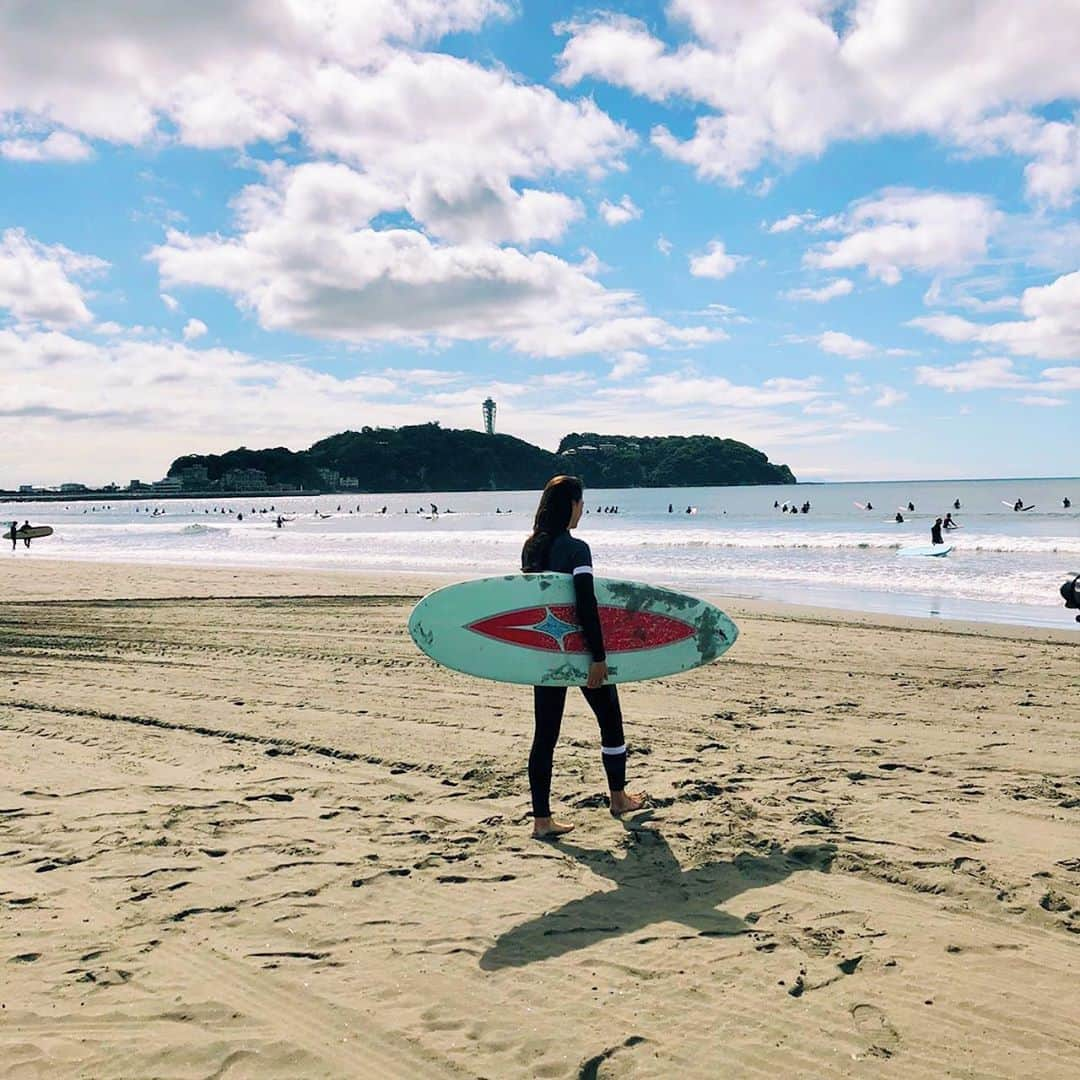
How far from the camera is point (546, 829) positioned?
172 inches

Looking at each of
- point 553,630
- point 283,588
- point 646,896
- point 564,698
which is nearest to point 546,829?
point 564,698

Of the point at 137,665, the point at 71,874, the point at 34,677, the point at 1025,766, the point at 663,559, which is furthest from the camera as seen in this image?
the point at 663,559

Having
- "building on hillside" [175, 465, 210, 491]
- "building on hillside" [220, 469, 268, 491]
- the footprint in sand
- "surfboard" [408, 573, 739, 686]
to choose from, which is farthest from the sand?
"building on hillside" [175, 465, 210, 491]

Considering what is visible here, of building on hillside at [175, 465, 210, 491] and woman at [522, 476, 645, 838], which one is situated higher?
building on hillside at [175, 465, 210, 491]

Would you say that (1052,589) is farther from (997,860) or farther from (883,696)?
(997,860)

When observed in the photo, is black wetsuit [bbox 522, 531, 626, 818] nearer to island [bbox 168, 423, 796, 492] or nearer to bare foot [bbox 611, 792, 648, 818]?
bare foot [bbox 611, 792, 648, 818]

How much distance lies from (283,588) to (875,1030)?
1628 cm

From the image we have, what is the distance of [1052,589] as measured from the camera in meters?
17.3

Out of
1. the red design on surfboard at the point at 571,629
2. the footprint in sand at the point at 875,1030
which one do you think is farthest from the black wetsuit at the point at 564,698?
the footprint in sand at the point at 875,1030

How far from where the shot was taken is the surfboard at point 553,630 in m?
4.82

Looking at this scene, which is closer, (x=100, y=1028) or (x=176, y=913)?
(x=100, y=1028)

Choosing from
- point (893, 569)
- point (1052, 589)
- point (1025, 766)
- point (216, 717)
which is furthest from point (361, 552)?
point (1025, 766)

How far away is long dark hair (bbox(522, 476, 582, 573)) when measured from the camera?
14.6 ft

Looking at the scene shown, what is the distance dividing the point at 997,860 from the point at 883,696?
3.71 meters
